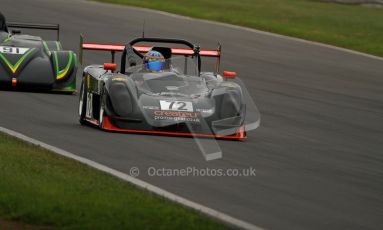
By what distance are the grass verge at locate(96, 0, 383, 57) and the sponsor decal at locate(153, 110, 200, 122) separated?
13478mm

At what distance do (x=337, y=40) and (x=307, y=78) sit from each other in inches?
194

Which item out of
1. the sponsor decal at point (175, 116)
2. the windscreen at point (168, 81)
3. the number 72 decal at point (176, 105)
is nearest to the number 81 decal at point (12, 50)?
the windscreen at point (168, 81)

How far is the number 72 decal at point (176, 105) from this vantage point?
502 inches

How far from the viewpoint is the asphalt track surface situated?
9.08m

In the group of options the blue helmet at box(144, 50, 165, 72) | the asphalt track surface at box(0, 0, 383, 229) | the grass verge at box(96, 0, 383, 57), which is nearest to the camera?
the asphalt track surface at box(0, 0, 383, 229)

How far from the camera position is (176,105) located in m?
12.8

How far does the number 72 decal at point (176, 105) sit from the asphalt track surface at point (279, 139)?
44 centimetres

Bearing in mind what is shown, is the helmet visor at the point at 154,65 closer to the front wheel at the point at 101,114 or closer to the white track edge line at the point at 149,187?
the front wheel at the point at 101,114

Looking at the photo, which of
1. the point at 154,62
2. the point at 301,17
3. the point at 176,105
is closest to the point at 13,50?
the point at 154,62

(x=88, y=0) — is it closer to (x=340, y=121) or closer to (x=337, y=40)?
(x=337, y=40)

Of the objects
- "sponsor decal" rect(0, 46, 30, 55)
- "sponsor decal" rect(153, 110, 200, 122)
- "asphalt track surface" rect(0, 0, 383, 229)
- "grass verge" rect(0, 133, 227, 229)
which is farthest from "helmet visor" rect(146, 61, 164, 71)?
"grass verge" rect(0, 133, 227, 229)

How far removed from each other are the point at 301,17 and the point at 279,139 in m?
17.3

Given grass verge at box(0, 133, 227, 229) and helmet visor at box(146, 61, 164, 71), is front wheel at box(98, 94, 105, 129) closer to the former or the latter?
helmet visor at box(146, 61, 164, 71)

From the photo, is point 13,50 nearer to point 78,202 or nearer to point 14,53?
point 14,53
